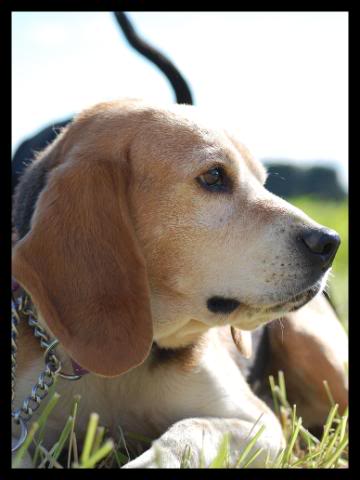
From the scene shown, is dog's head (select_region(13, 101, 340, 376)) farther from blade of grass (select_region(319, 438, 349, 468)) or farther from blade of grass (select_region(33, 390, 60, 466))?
blade of grass (select_region(319, 438, 349, 468))

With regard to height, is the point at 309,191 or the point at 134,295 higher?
the point at 134,295

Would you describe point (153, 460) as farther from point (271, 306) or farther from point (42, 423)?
point (271, 306)

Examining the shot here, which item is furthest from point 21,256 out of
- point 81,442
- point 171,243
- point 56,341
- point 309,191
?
point 309,191

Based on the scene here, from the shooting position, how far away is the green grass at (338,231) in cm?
636

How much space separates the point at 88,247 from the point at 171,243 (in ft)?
1.05

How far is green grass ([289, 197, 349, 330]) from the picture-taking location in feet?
20.9

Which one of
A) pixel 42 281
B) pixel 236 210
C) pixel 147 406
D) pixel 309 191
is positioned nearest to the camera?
pixel 42 281

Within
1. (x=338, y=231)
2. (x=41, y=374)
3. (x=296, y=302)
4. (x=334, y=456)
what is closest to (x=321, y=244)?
(x=296, y=302)

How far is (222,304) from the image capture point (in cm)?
263

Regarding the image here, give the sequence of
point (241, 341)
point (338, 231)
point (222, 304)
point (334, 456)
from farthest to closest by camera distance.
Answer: point (338, 231) → point (241, 341) → point (222, 304) → point (334, 456)

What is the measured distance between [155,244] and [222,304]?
346mm

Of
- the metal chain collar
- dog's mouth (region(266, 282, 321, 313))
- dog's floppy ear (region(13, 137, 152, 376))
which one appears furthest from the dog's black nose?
the metal chain collar

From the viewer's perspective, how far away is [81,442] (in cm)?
276
